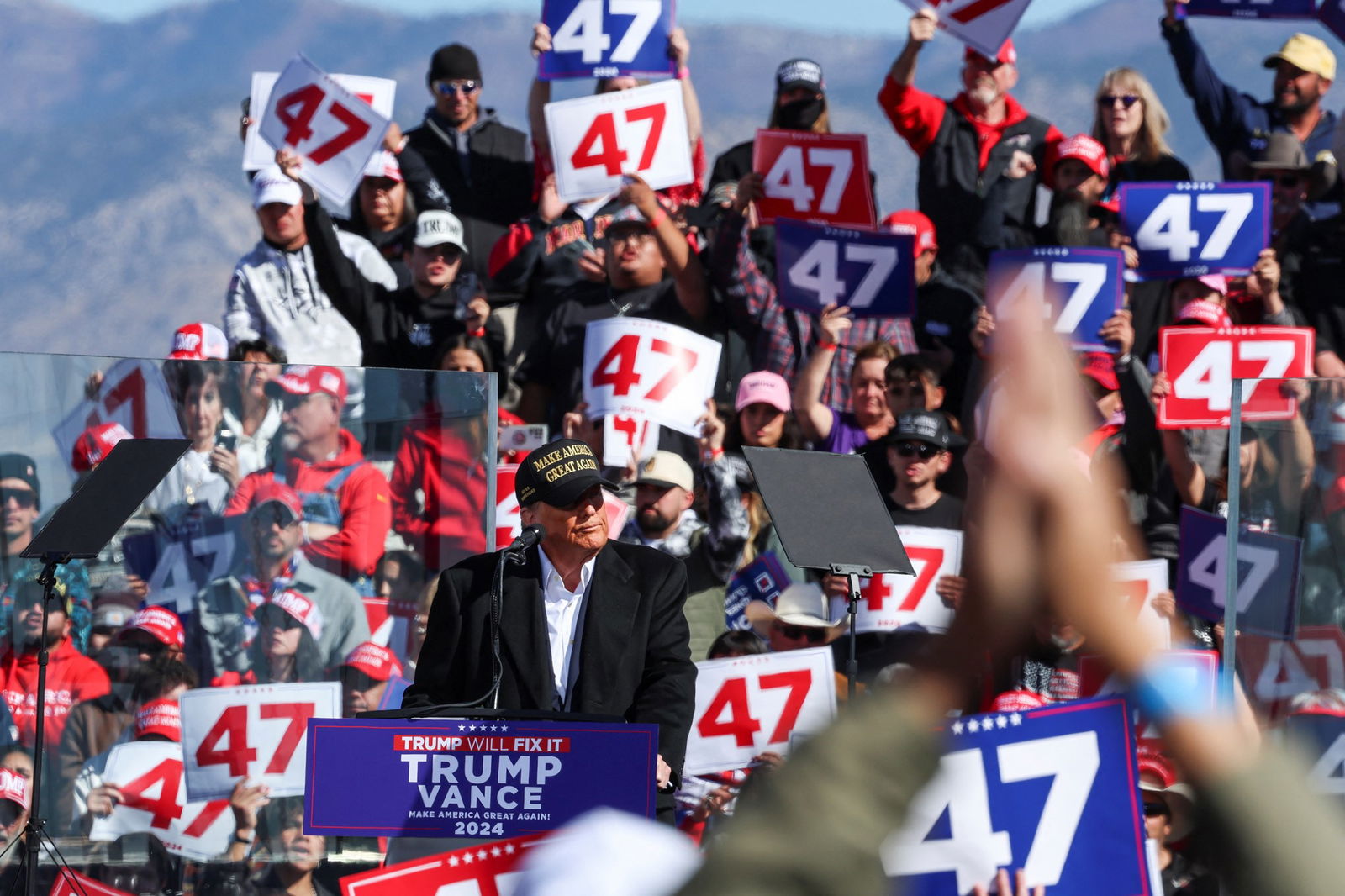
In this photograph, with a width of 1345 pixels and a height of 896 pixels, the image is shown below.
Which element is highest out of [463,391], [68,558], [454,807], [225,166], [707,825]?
[225,166]

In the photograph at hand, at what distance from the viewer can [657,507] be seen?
7.82 meters

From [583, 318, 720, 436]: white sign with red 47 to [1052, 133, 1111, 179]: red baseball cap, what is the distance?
206 cm

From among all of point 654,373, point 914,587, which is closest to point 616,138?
point 654,373

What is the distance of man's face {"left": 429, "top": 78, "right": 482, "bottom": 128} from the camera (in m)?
10.1

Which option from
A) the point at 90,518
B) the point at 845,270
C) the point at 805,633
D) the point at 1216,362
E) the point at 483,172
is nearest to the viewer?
the point at 90,518

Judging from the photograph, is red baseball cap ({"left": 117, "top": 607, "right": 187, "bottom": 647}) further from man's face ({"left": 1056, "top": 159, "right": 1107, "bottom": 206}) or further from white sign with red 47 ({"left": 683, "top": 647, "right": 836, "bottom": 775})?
man's face ({"left": 1056, "top": 159, "right": 1107, "bottom": 206})

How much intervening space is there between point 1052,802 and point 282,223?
5.45m

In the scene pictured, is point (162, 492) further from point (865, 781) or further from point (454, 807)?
point (865, 781)

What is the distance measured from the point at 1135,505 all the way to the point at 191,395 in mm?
3772

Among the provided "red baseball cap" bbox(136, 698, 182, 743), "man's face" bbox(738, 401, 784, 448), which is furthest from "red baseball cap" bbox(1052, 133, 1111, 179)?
"red baseball cap" bbox(136, 698, 182, 743)

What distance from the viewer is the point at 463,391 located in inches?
274

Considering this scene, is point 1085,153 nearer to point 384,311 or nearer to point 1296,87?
point 1296,87

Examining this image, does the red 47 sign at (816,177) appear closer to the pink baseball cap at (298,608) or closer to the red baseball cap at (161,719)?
the pink baseball cap at (298,608)

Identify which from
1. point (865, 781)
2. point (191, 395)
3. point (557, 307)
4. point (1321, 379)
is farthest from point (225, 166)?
point (865, 781)
